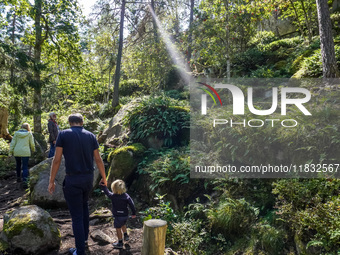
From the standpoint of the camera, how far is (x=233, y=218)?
18.6ft

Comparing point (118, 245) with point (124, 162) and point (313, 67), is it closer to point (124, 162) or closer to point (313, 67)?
point (124, 162)

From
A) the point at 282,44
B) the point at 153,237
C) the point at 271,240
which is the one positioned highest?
the point at 282,44

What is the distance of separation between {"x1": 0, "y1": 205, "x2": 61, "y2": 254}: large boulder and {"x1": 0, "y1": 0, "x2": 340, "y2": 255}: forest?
5 centimetres

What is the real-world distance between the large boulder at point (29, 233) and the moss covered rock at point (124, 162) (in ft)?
11.3

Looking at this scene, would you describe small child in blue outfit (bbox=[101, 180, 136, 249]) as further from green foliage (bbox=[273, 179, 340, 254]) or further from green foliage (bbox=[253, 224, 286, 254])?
green foliage (bbox=[273, 179, 340, 254])

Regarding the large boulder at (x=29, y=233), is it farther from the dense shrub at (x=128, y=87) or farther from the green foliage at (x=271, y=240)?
the dense shrub at (x=128, y=87)

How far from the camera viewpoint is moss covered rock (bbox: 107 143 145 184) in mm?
8336

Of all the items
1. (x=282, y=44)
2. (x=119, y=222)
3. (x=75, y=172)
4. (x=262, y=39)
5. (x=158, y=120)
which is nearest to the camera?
(x=75, y=172)

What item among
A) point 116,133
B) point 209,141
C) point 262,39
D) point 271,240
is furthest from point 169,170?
point 262,39

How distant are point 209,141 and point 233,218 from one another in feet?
10.2

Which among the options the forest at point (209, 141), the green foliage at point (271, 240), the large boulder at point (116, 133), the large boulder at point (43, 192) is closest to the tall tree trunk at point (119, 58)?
the forest at point (209, 141)

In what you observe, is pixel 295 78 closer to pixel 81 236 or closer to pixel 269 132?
pixel 269 132

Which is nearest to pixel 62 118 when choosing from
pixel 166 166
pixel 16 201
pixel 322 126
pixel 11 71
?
pixel 11 71

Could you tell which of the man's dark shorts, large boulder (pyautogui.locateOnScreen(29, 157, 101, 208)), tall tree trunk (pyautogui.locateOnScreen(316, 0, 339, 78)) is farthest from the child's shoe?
tall tree trunk (pyautogui.locateOnScreen(316, 0, 339, 78))
